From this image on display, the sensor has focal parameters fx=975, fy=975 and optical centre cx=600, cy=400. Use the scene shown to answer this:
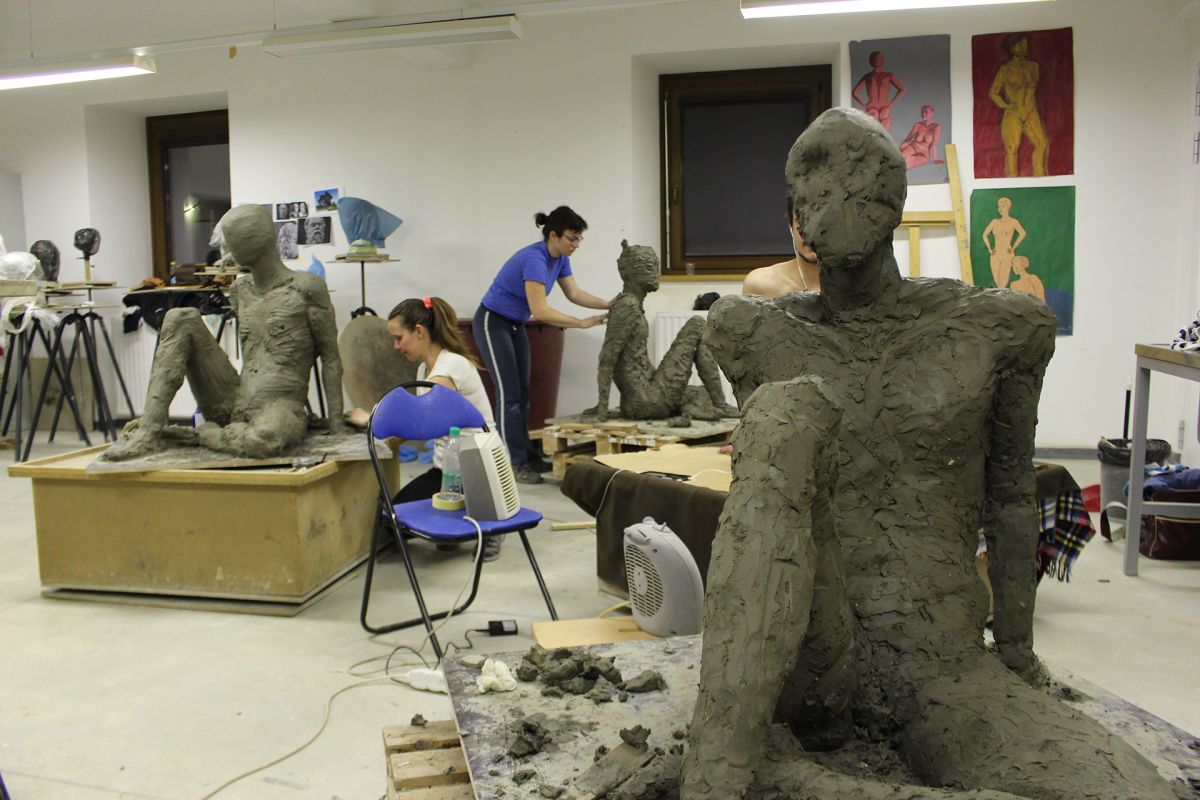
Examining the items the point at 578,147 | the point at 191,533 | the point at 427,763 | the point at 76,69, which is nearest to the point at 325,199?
the point at 578,147

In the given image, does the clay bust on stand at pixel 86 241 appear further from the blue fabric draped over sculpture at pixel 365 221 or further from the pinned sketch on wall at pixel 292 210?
the blue fabric draped over sculpture at pixel 365 221

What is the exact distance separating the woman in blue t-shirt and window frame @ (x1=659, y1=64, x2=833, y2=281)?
168cm

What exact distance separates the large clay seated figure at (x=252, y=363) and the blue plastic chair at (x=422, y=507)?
747 millimetres

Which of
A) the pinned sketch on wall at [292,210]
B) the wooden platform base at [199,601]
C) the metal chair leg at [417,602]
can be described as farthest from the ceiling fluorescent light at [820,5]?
the pinned sketch on wall at [292,210]

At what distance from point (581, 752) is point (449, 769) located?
13.1 inches

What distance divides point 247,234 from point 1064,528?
11.7 feet

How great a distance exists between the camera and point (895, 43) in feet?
23.0

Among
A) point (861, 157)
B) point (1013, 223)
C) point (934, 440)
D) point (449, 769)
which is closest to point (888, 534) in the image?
point (934, 440)

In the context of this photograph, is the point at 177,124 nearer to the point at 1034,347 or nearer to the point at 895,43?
the point at 895,43

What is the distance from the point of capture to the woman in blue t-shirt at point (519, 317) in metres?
6.35

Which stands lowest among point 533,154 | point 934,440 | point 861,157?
point 934,440

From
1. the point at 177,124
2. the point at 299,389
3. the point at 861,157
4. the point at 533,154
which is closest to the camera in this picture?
the point at 861,157

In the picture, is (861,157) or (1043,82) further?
(1043,82)

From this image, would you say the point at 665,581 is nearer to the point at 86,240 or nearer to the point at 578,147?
the point at 578,147
